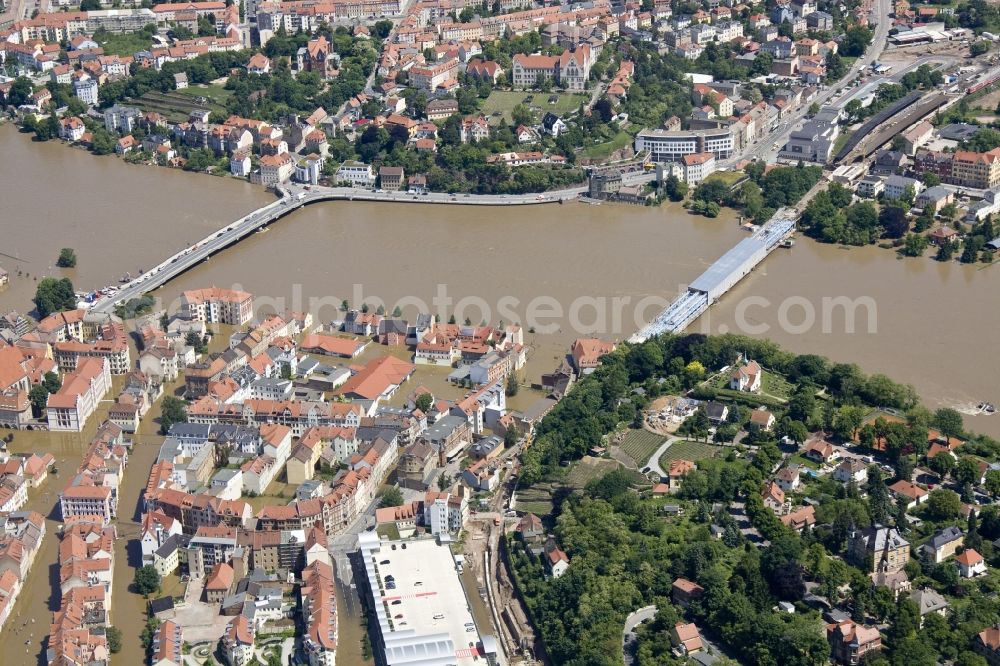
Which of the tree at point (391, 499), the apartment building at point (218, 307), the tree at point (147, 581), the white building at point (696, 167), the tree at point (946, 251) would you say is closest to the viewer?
the tree at point (147, 581)

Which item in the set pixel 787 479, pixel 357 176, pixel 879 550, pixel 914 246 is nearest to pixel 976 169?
pixel 914 246

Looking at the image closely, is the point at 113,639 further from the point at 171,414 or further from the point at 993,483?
the point at 993,483

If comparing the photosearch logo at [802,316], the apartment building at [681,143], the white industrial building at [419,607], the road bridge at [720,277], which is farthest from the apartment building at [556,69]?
the white industrial building at [419,607]

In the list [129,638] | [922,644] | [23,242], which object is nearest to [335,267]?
[23,242]

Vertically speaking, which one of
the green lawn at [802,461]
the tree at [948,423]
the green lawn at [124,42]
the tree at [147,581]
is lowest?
the tree at [147,581]

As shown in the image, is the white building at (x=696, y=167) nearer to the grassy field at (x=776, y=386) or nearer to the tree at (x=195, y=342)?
the grassy field at (x=776, y=386)
